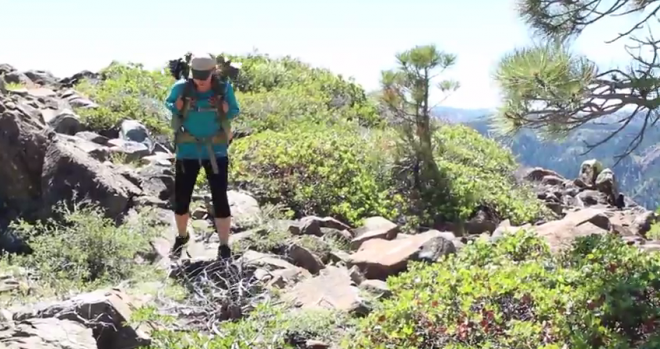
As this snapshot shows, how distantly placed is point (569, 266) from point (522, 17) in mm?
2106

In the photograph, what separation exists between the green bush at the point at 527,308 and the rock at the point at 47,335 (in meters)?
1.58

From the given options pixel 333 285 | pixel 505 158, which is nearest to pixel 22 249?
pixel 333 285

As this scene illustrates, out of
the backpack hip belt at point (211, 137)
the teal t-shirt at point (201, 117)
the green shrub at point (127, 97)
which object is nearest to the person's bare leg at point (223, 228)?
the backpack hip belt at point (211, 137)

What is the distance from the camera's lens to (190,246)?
736cm

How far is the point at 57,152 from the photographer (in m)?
7.73

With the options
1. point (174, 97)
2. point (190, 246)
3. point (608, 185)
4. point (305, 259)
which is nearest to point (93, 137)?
point (190, 246)

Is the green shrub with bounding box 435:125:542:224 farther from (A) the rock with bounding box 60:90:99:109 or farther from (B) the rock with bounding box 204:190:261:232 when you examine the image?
(A) the rock with bounding box 60:90:99:109

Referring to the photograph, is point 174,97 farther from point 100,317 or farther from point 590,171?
point 590,171

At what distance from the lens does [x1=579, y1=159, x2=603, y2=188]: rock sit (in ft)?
52.5

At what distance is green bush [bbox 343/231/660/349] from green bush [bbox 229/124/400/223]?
412cm

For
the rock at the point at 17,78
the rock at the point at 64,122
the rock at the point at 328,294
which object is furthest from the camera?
the rock at the point at 17,78

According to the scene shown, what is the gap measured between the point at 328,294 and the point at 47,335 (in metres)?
2.38

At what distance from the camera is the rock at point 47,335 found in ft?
13.5

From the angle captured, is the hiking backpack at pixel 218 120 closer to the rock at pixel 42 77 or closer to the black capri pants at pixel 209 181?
the black capri pants at pixel 209 181
